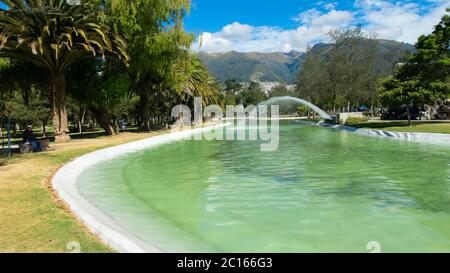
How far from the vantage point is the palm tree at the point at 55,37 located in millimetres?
26422

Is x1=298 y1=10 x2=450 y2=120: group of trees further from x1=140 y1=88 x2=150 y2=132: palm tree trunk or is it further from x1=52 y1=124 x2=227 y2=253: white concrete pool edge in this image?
x1=52 y1=124 x2=227 y2=253: white concrete pool edge

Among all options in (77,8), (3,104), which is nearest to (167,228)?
(77,8)

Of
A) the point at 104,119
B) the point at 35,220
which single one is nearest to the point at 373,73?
the point at 104,119

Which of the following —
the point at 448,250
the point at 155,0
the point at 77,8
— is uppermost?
the point at 155,0

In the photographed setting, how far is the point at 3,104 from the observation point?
169 ft

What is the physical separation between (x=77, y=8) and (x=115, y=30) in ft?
14.7

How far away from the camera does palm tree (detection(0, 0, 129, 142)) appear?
2642 centimetres

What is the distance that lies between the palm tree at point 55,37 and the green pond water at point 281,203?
13.1 m

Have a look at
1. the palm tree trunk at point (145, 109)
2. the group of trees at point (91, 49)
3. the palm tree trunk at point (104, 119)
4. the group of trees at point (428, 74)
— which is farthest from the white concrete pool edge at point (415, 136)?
the palm tree trunk at point (104, 119)

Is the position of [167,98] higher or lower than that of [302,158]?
higher

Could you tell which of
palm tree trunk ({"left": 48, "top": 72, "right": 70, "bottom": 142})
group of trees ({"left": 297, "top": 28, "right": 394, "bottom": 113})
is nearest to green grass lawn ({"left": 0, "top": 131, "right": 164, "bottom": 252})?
palm tree trunk ({"left": 48, "top": 72, "right": 70, "bottom": 142})

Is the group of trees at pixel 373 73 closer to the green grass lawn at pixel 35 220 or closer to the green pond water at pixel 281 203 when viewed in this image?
the green pond water at pixel 281 203
